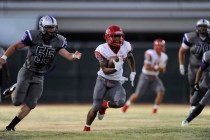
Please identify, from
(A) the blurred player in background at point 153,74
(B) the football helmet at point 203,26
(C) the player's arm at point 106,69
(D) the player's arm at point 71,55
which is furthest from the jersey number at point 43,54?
(A) the blurred player in background at point 153,74

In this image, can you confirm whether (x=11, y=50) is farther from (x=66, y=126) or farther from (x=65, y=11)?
(x=65, y=11)

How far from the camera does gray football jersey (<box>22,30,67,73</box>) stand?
11.4 metres

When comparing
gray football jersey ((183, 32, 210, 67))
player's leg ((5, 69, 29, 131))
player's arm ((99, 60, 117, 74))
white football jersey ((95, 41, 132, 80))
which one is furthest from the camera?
gray football jersey ((183, 32, 210, 67))

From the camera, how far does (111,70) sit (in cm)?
1126

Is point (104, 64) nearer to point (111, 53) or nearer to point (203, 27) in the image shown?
point (111, 53)

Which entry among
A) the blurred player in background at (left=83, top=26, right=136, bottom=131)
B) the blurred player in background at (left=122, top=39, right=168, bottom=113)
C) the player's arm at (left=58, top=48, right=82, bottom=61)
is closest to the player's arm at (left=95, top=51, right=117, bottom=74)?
the blurred player in background at (left=83, top=26, right=136, bottom=131)

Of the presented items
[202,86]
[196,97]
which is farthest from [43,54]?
[196,97]

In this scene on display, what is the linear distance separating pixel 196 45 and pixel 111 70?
3.77 m

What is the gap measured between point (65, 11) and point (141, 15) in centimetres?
282

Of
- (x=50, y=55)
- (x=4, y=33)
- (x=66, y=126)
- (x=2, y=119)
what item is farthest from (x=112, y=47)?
(x=4, y=33)

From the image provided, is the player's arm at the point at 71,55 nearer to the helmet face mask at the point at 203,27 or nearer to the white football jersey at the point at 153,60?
the helmet face mask at the point at 203,27

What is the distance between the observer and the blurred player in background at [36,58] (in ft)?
37.3

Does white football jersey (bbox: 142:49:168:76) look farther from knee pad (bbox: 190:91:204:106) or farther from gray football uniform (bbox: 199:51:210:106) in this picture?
gray football uniform (bbox: 199:51:210:106)

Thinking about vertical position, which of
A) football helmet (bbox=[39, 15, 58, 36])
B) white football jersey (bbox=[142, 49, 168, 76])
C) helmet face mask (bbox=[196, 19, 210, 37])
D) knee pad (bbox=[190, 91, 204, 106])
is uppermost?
football helmet (bbox=[39, 15, 58, 36])
